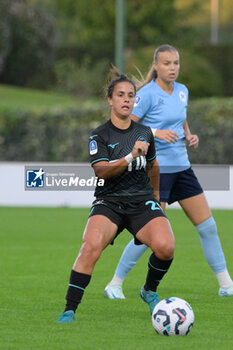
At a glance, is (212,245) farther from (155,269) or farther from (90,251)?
(90,251)

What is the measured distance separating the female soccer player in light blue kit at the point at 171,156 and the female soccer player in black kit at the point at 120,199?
0.99m

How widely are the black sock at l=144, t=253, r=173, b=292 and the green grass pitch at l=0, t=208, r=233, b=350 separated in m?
0.27

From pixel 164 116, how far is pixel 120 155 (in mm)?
1313

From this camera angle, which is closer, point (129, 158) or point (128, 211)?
point (129, 158)

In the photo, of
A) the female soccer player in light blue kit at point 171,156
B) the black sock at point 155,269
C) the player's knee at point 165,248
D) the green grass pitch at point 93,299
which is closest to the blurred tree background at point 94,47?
the green grass pitch at point 93,299

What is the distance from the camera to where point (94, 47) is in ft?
151

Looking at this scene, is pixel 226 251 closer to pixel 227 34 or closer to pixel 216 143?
pixel 216 143

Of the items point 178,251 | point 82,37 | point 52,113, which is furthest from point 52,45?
point 178,251

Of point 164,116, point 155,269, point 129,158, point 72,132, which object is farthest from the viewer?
point 72,132

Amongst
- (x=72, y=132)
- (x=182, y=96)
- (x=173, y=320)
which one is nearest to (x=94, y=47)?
(x=72, y=132)

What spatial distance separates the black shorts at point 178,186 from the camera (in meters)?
8.04

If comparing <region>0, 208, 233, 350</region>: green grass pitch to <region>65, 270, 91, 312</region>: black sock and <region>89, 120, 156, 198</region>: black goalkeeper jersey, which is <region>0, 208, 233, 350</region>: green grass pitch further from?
<region>89, 120, 156, 198</region>: black goalkeeper jersey

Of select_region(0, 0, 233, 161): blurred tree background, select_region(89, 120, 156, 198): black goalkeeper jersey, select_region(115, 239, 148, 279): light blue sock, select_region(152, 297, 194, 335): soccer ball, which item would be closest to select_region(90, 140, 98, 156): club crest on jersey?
select_region(89, 120, 156, 198): black goalkeeper jersey

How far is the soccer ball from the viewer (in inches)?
251
